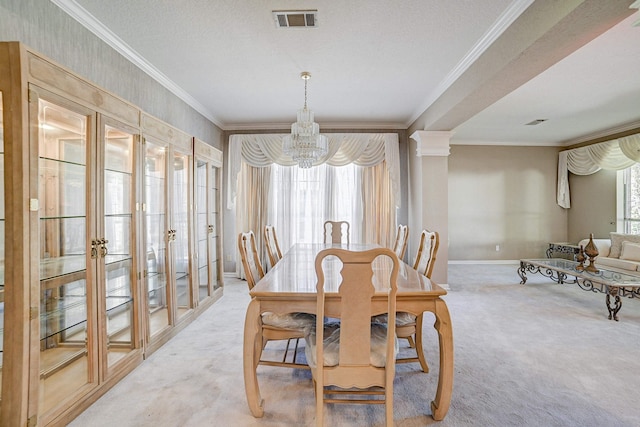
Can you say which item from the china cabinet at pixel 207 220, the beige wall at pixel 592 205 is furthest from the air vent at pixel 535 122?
the china cabinet at pixel 207 220

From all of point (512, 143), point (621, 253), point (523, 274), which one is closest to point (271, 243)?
point (523, 274)

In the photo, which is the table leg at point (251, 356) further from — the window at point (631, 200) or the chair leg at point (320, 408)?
the window at point (631, 200)

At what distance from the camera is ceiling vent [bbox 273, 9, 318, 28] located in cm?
220

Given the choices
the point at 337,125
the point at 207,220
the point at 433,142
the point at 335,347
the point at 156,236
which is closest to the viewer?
the point at 335,347

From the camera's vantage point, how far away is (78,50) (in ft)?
7.19

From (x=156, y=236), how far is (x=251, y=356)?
161cm

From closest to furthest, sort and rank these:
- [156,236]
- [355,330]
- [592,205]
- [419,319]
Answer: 1. [355,330]
2. [419,319]
3. [156,236]
4. [592,205]

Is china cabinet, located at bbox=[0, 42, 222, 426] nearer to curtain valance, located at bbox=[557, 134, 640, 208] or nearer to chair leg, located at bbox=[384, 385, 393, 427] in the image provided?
chair leg, located at bbox=[384, 385, 393, 427]

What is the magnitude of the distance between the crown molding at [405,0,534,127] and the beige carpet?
8.37ft

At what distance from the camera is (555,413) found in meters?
1.79

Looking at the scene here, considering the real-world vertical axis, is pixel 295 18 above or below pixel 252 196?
above

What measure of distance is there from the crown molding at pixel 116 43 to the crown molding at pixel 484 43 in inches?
117

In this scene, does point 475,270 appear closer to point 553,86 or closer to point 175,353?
point 553,86

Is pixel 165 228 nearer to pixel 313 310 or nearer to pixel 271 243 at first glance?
pixel 271 243
